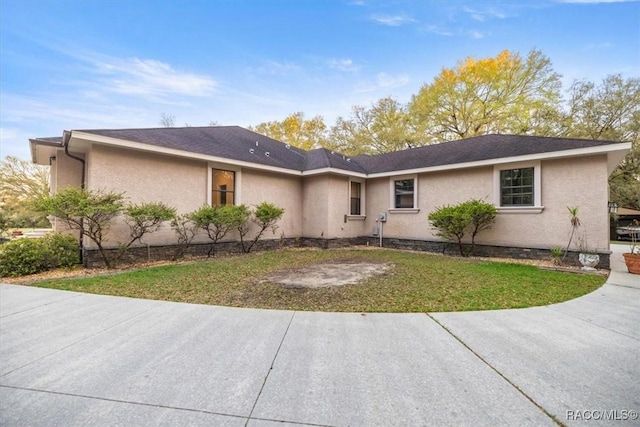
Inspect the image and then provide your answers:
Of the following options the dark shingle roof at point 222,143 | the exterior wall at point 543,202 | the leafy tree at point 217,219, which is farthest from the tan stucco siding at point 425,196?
the leafy tree at point 217,219

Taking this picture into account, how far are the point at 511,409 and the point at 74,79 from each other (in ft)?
56.4

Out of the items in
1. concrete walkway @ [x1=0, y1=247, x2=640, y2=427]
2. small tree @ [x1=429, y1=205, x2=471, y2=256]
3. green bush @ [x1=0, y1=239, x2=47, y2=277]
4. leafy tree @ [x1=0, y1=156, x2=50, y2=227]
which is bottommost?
concrete walkway @ [x1=0, y1=247, x2=640, y2=427]

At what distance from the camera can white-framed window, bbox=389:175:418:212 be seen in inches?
436

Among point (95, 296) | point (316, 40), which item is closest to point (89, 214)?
point (95, 296)

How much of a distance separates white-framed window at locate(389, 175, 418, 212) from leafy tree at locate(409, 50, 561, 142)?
12.8 metres

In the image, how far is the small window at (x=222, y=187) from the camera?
31.1 feet

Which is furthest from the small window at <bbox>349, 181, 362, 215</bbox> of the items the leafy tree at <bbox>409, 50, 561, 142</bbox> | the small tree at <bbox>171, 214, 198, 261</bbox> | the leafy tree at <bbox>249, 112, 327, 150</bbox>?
the leafy tree at <bbox>249, 112, 327, 150</bbox>

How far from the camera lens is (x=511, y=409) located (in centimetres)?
181

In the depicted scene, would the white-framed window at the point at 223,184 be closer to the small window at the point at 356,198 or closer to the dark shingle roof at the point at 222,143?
the dark shingle roof at the point at 222,143

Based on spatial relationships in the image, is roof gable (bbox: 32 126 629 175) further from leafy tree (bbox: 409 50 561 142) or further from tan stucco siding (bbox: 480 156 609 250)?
leafy tree (bbox: 409 50 561 142)

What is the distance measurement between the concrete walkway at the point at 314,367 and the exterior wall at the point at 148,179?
424cm

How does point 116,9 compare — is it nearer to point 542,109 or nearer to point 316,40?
point 316,40

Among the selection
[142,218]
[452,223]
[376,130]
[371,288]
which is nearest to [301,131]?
[376,130]

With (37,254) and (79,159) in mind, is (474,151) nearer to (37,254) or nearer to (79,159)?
(79,159)
